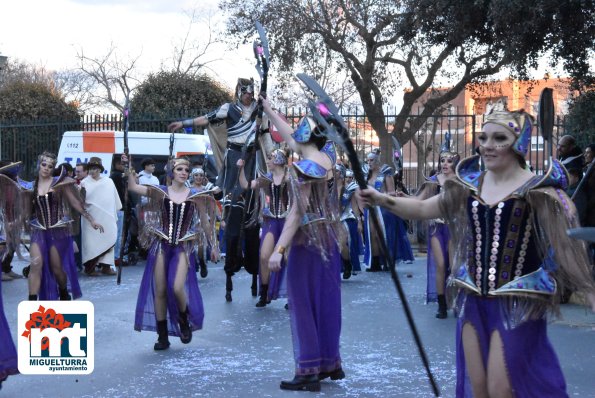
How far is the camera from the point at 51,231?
10.4 metres

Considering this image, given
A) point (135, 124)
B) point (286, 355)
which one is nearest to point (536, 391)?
point (286, 355)

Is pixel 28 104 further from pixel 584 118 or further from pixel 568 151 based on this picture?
pixel 568 151

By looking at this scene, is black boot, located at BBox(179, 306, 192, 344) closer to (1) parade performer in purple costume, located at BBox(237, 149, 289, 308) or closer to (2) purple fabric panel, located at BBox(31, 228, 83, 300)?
(1) parade performer in purple costume, located at BBox(237, 149, 289, 308)

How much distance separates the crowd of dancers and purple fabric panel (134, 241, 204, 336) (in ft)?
0.04

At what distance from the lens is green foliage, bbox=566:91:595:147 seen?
1658cm

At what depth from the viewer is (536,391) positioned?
15.2ft

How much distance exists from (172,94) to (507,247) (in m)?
24.6

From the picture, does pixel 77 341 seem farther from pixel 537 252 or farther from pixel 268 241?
pixel 537 252

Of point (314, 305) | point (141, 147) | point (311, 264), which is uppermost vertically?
point (141, 147)

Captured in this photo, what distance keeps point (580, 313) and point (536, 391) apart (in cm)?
637

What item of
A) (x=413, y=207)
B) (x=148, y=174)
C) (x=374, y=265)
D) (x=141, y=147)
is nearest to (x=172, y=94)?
(x=141, y=147)

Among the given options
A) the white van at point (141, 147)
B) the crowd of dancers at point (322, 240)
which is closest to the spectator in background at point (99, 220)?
the white van at point (141, 147)

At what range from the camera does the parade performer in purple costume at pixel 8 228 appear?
6.75 meters

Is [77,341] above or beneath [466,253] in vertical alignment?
beneath
